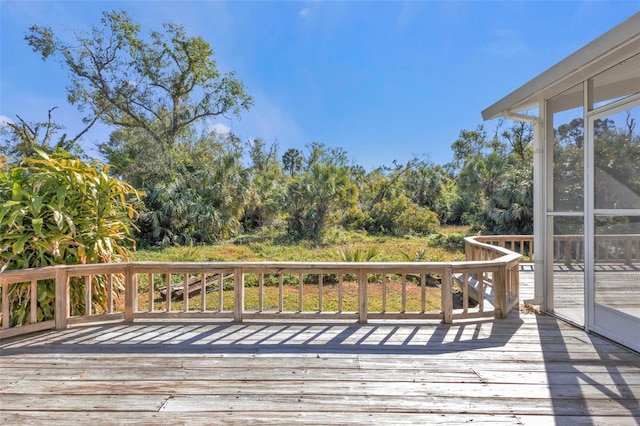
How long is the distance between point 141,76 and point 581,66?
20.4m

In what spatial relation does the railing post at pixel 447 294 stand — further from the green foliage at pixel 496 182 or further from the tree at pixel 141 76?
the tree at pixel 141 76

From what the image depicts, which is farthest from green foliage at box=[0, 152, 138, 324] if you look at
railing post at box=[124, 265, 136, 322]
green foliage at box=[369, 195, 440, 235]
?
green foliage at box=[369, 195, 440, 235]

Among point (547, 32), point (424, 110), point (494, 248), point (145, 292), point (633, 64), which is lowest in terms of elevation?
point (145, 292)

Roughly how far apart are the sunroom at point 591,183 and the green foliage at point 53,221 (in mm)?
5327

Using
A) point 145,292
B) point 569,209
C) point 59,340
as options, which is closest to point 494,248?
point 569,209

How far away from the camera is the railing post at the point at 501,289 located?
369 cm

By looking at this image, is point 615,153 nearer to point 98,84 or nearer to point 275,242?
point 275,242

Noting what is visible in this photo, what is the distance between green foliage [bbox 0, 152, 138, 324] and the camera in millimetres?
3223

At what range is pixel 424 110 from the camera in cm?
2586

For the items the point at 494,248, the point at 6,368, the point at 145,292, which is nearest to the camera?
the point at 6,368

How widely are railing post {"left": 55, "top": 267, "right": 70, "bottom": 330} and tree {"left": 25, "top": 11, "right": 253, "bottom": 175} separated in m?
14.0

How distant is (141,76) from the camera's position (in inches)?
686

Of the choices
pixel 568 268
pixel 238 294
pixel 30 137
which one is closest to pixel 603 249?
pixel 568 268

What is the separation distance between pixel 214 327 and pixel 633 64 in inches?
197
